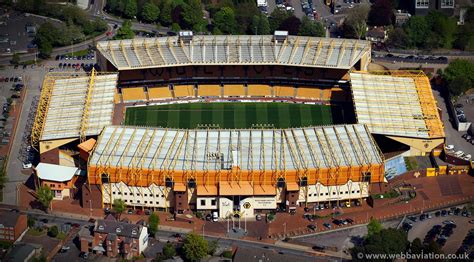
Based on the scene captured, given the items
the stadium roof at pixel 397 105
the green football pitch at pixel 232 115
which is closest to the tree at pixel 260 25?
the green football pitch at pixel 232 115

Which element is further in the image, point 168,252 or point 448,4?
point 448,4

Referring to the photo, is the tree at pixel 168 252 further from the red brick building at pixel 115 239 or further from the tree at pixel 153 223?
the tree at pixel 153 223

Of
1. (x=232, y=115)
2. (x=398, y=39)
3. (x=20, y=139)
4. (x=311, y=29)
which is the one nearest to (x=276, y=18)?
(x=311, y=29)

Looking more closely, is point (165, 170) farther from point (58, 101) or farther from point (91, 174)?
point (58, 101)

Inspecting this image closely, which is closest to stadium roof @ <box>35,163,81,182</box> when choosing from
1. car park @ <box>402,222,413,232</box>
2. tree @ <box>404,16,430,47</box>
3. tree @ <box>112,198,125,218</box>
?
A: tree @ <box>112,198,125,218</box>

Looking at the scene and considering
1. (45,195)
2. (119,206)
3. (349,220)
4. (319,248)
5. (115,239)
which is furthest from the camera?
(45,195)

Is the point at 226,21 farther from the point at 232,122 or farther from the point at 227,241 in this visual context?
the point at 227,241
